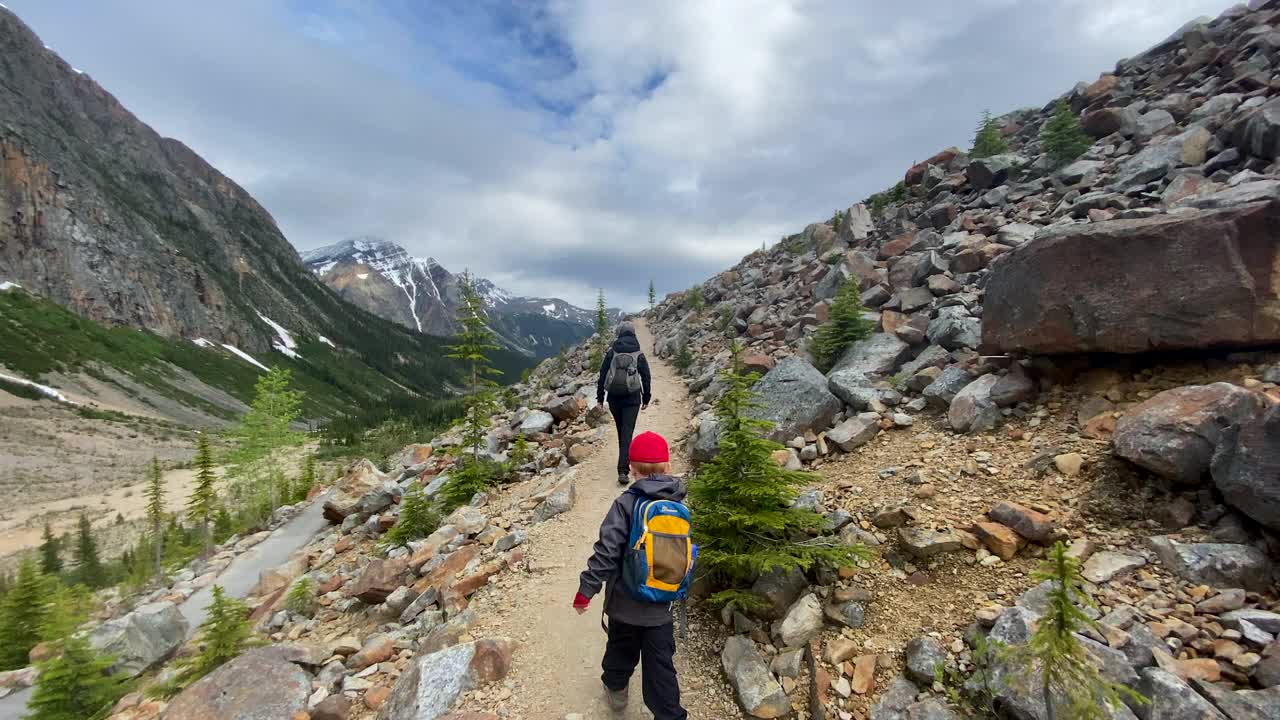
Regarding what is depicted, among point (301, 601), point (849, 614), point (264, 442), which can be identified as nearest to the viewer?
point (849, 614)

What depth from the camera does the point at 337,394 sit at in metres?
142

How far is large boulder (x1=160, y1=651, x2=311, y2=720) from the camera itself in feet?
18.8

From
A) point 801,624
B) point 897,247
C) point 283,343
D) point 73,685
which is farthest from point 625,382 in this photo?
point 283,343

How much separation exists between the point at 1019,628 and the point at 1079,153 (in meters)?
19.6

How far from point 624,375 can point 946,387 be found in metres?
5.74

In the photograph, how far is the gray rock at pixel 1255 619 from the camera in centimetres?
356

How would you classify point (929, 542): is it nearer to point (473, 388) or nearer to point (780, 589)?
point (780, 589)

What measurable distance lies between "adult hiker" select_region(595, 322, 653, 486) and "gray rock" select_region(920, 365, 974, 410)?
5.13 metres

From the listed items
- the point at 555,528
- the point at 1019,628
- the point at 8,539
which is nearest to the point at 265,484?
the point at 555,528

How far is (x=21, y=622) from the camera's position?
39.9ft

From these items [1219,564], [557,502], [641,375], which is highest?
[641,375]

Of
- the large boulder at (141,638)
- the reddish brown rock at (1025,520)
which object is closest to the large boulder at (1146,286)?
the reddish brown rock at (1025,520)

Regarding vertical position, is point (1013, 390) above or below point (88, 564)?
above

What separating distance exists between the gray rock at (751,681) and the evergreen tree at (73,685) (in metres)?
8.61
